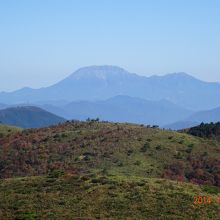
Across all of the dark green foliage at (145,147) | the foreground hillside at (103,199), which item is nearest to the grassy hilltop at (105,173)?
the foreground hillside at (103,199)

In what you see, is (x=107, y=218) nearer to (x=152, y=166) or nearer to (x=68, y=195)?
(x=68, y=195)

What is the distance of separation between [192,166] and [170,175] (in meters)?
6.35

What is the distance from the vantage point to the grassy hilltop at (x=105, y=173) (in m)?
30.9

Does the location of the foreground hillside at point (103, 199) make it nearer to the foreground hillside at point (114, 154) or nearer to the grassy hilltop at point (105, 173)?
the grassy hilltop at point (105, 173)

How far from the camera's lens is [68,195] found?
112ft

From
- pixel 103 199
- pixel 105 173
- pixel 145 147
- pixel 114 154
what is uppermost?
pixel 103 199

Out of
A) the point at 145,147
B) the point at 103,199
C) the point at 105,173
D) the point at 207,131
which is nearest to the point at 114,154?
the point at 145,147

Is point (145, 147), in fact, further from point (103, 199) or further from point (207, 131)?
point (103, 199)

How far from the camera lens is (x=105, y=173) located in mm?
51188

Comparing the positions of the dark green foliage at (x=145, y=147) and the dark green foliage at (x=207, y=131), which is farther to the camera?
the dark green foliage at (x=207, y=131)

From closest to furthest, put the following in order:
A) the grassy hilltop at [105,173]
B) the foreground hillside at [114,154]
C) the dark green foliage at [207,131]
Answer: the grassy hilltop at [105,173] → the foreground hillside at [114,154] → the dark green foliage at [207,131]

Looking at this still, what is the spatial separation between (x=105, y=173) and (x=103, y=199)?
60.4 ft

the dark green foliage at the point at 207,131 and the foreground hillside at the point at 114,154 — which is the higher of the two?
the dark green foliage at the point at 207,131

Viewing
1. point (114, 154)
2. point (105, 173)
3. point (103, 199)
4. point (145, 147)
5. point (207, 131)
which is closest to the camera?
point (103, 199)
